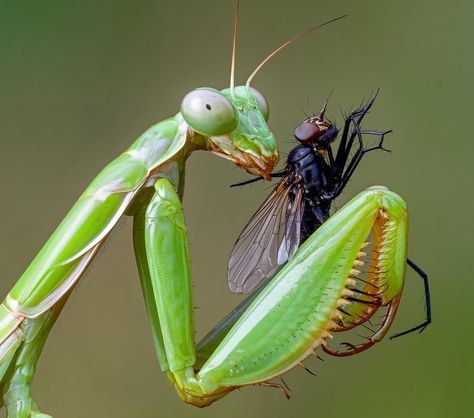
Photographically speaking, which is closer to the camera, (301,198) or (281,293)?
(281,293)

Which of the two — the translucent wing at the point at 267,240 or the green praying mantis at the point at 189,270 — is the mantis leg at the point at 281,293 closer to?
the green praying mantis at the point at 189,270

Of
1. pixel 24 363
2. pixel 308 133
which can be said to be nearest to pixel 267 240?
pixel 308 133

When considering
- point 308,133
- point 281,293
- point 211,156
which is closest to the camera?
point 281,293

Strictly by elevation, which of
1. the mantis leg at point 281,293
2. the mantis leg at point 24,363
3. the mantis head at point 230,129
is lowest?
the mantis leg at point 24,363

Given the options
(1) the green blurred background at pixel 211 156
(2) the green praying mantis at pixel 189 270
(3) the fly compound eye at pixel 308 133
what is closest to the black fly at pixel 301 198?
(3) the fly compound eye at pixel 308 133

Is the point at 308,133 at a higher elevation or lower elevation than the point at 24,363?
higher

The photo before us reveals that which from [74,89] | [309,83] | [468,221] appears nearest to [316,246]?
[468,221]

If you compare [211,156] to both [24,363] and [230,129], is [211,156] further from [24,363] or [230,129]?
[24,363]
